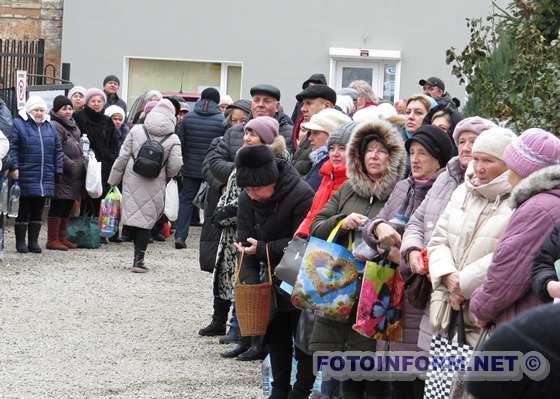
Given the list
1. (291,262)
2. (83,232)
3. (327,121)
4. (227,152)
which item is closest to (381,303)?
(291,262)

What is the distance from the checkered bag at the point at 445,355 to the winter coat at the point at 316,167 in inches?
91.9

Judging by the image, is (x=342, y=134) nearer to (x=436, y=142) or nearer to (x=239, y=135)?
(x=436, y=142)

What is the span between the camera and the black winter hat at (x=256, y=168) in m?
7.73

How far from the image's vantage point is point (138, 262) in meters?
14.1

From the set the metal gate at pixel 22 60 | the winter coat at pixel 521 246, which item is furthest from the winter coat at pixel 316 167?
the metal gate at pixel 22 60

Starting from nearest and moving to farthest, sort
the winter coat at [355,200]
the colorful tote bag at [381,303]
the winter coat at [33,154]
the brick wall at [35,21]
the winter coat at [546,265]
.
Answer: the winter coat at [546,265], the colorful tote bag at [381,303], the winter coat at [355,200], the winter coat at [33,154], the brick wall at [35,21]

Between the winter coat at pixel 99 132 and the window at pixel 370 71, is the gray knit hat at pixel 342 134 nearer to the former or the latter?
the winter coat at pixel 99 132

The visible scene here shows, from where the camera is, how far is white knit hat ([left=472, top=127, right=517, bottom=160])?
237 inches

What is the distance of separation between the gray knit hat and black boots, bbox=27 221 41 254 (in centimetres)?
815

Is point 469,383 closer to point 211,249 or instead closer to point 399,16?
point 211,249

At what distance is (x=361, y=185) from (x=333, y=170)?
0.58 m

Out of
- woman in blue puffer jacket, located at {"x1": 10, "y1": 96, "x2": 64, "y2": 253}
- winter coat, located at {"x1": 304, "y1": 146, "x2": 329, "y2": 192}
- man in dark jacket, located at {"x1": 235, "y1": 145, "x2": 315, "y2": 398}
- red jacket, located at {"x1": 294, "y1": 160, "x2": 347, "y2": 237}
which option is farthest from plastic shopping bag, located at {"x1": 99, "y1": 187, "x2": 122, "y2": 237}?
red jacket, located at {"x1": 294, "y1": 160, "x2": 347, "y2": 237}

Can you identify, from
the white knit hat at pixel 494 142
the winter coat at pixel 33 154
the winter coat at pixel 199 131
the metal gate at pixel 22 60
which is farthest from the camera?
the metal gate at pixel 22 60

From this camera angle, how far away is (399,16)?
2527 cm
